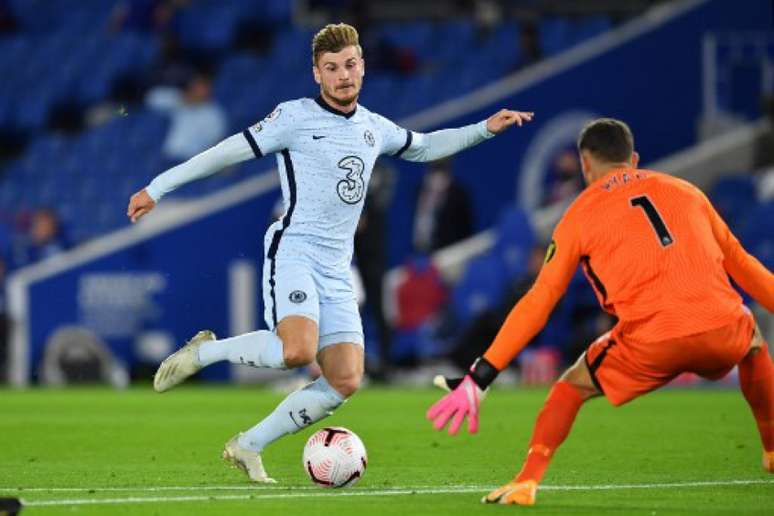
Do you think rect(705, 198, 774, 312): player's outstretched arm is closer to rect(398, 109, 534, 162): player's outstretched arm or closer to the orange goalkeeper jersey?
the orange goalkeeper jersey

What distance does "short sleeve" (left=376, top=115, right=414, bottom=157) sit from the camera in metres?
9.17

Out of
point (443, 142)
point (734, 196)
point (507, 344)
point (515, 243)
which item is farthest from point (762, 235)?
point (507, 344)

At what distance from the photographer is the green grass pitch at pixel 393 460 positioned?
7.80 meters

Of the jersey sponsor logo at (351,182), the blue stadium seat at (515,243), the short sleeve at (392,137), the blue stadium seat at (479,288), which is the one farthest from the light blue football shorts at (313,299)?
the blue stadium seat at (515,243)

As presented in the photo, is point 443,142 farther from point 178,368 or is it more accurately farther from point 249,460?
point 249,460

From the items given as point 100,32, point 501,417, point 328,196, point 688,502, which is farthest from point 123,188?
point 688,502

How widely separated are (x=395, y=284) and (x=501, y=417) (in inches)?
249

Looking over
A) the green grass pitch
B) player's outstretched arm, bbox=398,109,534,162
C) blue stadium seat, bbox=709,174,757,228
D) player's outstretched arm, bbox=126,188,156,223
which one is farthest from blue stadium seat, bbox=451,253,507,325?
player's outstretched arm, bbox=126,188,156,223

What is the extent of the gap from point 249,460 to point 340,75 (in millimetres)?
1853

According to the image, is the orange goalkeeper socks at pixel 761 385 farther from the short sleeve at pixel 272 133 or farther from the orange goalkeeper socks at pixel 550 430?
the short sleeve at pixel 272 133

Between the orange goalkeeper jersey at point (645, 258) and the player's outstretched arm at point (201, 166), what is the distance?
1769 millimetres

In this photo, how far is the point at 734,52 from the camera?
20812mm

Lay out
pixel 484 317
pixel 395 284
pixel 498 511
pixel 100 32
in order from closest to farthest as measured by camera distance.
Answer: pixel 498 511 → pixel 484 317 → pixel 395 284 → pixel 100 32

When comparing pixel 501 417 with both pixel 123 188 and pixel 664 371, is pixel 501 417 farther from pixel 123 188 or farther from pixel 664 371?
pixel 123 188
